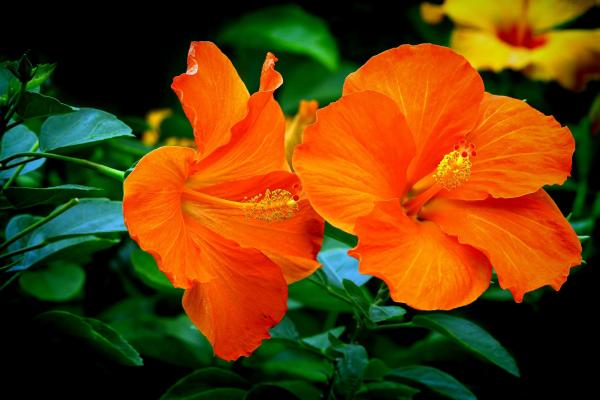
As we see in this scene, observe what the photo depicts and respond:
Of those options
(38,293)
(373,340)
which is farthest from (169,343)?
(373,340)

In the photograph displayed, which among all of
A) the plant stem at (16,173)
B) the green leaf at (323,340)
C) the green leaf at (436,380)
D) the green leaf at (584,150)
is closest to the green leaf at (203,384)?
the green leaf at (323,340)

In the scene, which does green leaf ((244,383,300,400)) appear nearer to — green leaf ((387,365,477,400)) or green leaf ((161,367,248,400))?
green leaf ((161,367,248,400))

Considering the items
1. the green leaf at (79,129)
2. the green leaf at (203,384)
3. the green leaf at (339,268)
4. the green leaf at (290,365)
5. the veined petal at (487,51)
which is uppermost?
the green leaf at (79,129)

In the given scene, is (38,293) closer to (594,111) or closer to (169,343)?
(169,343)

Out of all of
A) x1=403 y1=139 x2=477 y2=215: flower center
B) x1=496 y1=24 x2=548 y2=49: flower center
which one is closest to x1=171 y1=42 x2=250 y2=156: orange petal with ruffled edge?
x1=403 y1=139 x2=477 y2=215: flower center

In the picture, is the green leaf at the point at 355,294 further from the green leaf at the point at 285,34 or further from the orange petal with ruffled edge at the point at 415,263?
the green leaf at the point at 285,34
